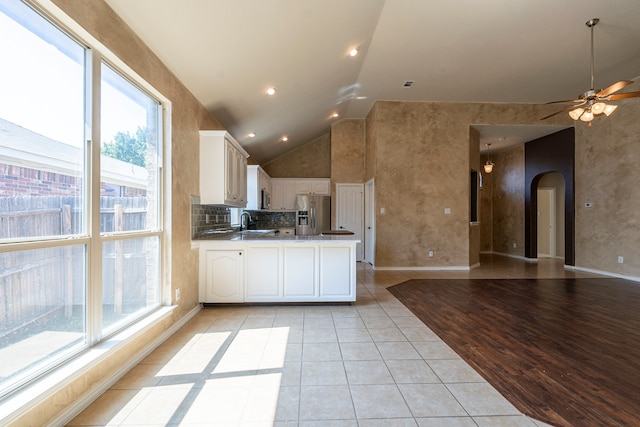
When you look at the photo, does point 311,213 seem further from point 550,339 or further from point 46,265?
point 46,265

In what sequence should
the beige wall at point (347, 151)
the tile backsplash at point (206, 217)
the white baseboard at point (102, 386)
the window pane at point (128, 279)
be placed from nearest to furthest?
the white baseboard at point (102, 386) → the window pane at point (128, 279) → the tile backsplash at point (206, 217) → the beige wall at point (347, 151)

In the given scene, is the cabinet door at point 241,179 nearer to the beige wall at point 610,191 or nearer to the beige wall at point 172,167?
the beige wall at point 172,167

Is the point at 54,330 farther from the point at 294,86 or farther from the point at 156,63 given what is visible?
the point at 294,86

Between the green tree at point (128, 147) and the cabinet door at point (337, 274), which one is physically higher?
the green tree at point (128, 147)

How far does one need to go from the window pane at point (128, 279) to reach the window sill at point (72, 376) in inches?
4.9

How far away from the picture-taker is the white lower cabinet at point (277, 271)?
11.5 ft

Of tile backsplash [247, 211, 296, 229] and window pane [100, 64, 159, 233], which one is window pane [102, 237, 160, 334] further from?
tile backsplash [247, 211, 296, 229]

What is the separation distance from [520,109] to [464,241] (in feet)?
9.88

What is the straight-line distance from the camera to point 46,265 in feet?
5.15

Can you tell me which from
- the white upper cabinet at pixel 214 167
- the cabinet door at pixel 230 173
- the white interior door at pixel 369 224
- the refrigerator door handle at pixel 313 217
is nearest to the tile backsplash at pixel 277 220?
the refrigerator door handle at pixel 313 217

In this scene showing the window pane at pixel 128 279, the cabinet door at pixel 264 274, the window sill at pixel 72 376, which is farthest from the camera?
the cabinet door at pixel 264 274

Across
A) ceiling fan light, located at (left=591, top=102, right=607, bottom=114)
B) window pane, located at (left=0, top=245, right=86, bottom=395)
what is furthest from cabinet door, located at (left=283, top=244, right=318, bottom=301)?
ceiling fan light, located at (left=591, top=102, right=607, bottom=114)

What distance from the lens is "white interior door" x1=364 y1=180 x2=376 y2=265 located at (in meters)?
6.30

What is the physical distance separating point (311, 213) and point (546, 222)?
22.1 feet
